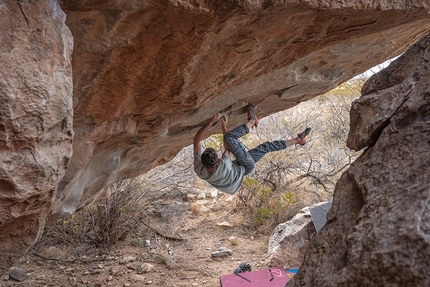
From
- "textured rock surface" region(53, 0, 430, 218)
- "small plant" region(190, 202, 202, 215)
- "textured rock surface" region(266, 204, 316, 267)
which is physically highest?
"textured rock surface" region(53, 0, 430, 218)

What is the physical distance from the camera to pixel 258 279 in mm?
4270

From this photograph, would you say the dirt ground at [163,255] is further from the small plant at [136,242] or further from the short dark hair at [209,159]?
the short dark hair at [209,159]

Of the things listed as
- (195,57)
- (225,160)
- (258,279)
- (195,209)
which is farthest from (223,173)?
(195,209)

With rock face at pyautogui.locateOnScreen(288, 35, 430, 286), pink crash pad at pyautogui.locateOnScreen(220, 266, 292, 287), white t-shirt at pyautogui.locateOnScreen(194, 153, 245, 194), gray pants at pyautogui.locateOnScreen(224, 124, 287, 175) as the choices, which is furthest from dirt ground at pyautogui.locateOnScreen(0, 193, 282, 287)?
rock face at pyautogui.locateOnScreen(288, 35, 430, 286)

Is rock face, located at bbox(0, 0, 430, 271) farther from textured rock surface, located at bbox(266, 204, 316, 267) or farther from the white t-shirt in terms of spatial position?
textured rock surface, located at bbox(266, 204, 316, 267)

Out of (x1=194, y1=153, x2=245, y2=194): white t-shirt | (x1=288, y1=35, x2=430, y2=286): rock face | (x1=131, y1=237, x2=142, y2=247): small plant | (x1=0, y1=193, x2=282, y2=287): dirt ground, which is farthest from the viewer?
(x1=131, y1=237, x2=142, y2=247): small plant

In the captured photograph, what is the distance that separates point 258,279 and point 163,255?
1.85m

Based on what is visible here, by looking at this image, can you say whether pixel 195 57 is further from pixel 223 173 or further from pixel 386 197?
pixel 223 173

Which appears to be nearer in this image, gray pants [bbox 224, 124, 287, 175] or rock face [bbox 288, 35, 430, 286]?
rock face [bbox 288, 35, 430, 286]

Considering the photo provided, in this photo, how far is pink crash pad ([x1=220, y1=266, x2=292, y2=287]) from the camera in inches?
163

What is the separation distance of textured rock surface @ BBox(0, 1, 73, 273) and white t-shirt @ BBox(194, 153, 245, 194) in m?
1.91

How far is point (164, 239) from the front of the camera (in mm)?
6238

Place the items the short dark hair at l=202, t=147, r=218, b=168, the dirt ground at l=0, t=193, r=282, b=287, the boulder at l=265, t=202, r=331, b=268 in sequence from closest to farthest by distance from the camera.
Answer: the short dark hair at l=202, t=147, r=218, b=168
the dirt ground at l=0, t=193, r=282, b=287
the boulder at l=265, t=202, r=331, b=268

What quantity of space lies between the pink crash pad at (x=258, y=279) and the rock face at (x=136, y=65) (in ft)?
6.01
